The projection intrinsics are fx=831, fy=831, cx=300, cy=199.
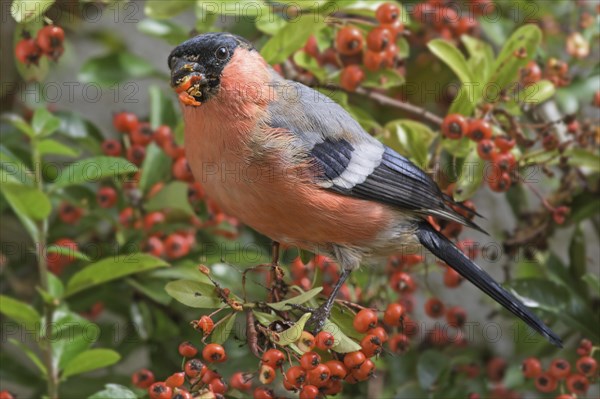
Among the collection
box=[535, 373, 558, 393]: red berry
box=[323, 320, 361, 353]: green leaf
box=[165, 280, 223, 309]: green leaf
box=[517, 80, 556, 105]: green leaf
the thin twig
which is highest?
box=[517, 80, 556, 105]: green leaf

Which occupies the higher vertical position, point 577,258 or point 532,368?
point 577,258

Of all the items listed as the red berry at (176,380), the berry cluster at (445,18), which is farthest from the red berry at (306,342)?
the berry cluster at (445,18)

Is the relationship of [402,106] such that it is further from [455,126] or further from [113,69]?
[113,69]

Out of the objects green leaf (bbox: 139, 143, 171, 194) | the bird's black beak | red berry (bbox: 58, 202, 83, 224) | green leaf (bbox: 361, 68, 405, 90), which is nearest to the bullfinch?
the bird's black beak

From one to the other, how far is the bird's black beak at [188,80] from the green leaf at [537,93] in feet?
2.53

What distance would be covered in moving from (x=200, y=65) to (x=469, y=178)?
25.4 inches

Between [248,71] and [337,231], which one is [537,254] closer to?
[337,231]

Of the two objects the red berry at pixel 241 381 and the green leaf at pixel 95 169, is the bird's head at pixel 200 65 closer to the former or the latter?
the green leaf at pixel 95 169

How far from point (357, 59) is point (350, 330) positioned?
0.81 m

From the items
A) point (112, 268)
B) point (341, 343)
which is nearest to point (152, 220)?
point (112, 268)

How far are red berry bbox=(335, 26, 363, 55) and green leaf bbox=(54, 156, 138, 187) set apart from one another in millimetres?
606

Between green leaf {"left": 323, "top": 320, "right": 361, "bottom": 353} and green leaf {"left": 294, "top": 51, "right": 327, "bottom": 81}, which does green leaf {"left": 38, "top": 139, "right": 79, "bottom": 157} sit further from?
green leaf {"left": 323, "top": 320, "right": 361, "bottom": 353}

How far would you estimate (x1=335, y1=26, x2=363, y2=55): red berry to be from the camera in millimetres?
1991

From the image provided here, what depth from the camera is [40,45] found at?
191cm
